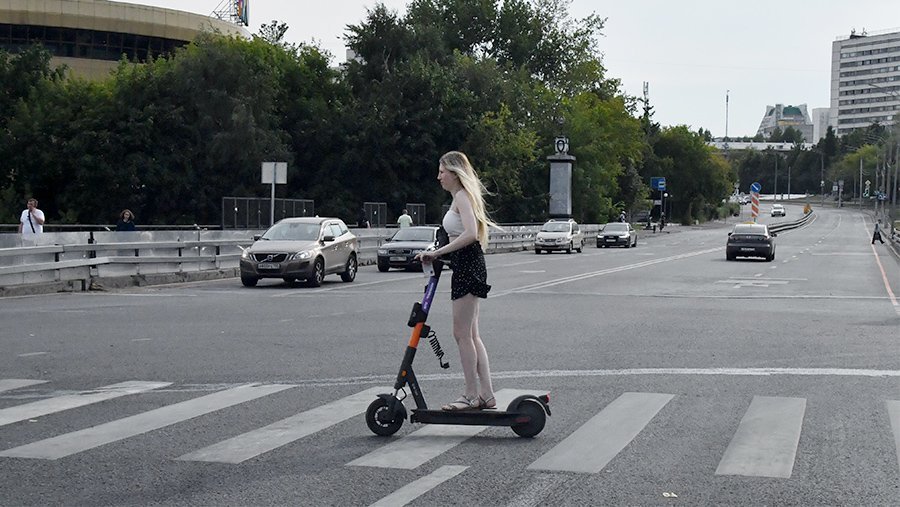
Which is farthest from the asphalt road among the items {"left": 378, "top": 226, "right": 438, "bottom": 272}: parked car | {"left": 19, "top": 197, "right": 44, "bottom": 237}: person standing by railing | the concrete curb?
{"left": 378, "top": 226, "right": 438, "bottom": 272}: parked car

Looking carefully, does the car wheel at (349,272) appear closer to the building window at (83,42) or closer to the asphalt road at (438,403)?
the asphalt road at (438,403)

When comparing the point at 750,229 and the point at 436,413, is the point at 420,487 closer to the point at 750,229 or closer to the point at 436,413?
the point at 436,413

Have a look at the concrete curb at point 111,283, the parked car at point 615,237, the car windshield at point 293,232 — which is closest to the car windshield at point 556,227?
the parked car at point 615,237

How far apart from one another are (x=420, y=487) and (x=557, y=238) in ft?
149

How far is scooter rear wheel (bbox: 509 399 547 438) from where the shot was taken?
7.87 m

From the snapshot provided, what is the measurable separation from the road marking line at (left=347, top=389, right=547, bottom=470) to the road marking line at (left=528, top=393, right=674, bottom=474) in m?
0.68

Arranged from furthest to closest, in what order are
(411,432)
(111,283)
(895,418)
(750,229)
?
(750,229) → (111,283) → (895,418) → (411,432)

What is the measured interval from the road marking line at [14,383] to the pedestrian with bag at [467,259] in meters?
4.37

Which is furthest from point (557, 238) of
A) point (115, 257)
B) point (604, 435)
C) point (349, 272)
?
point (604, 435)

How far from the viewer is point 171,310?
18438 mm

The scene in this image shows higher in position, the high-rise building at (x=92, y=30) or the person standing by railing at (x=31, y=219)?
the high-rise building at (x=92, y=30)

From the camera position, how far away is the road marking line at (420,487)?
615cm

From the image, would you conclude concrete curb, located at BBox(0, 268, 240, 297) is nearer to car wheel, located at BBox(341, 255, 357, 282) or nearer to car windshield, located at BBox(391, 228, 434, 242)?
car wheel, located at BBox(341, 255, 357, 282)

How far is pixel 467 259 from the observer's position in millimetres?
7875
